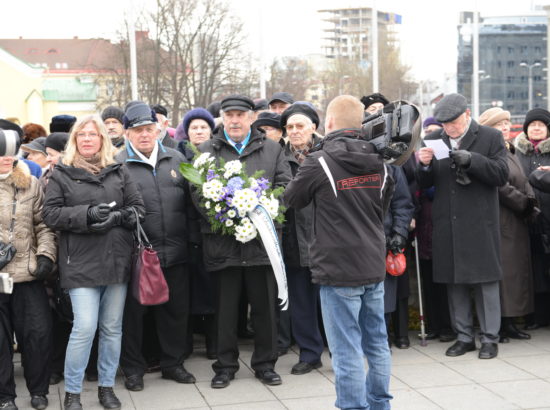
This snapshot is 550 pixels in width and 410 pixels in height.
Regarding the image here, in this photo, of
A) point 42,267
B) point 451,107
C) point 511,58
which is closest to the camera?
point 42,267

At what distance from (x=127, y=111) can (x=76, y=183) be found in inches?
38.2

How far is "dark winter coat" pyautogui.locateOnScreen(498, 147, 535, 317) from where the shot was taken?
7504 millimetres

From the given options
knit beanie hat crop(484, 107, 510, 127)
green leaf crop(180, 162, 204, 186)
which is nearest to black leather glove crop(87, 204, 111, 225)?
green leaf crop(180, 162, 204, 186)

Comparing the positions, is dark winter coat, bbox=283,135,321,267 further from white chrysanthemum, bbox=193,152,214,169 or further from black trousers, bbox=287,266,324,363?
white chrysanthemum, bbox=193,152,214,169

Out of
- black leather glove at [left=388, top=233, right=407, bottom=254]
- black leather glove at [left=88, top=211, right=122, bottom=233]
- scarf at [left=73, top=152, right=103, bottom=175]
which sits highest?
scarf at [left=73, top=152, right=103, bottom=175]

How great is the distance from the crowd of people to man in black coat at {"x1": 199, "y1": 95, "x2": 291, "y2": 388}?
12 mm

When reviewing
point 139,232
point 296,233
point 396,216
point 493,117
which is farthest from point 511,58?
point 139,232

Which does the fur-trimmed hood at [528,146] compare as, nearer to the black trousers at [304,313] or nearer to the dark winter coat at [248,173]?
the black trousers at [304,313]

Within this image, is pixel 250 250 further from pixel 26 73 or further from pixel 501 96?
pixel 501 96

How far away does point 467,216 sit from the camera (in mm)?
7043

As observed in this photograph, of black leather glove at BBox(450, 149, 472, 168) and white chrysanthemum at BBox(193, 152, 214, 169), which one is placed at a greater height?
white chrysanthemum at BBox(193, 152, 214, 169)

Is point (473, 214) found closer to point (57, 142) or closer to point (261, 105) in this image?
point (261, 105)

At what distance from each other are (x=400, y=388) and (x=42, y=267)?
9.21 feet

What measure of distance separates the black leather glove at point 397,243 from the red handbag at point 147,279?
2.14 meters
